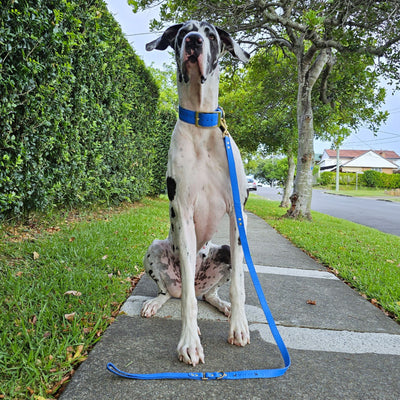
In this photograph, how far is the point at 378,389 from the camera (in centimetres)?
161

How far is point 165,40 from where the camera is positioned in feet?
7.57

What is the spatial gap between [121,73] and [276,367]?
677 centimetres

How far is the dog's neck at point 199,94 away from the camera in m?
2.04

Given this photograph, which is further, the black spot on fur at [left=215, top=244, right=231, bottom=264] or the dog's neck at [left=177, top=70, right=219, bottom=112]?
the black spot on fur at [left=215, top=244, right=231, bottom=264]

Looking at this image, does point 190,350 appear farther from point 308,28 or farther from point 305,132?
point 305,132

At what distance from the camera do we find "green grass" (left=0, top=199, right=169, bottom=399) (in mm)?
1560

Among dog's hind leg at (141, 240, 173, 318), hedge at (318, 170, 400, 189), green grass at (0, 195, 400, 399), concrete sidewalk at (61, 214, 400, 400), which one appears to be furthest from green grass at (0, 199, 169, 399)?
hedge at (318, 170, 400, 189)

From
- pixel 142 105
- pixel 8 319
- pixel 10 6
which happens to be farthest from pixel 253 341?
pixel 142 105

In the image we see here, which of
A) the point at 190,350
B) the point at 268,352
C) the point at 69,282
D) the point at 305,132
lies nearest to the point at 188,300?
the point at 190,350

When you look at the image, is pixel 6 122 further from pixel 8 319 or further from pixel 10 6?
pixel 8 319

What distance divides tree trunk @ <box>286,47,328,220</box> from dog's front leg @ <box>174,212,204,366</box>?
24.8 feet

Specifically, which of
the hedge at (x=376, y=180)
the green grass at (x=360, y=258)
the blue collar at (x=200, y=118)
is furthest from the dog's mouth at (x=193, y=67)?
the hedge at (x=376, y=180)

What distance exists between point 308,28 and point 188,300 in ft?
23.1

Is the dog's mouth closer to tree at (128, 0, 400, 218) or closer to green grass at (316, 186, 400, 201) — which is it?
tree at (128, 0, 400, 218)
